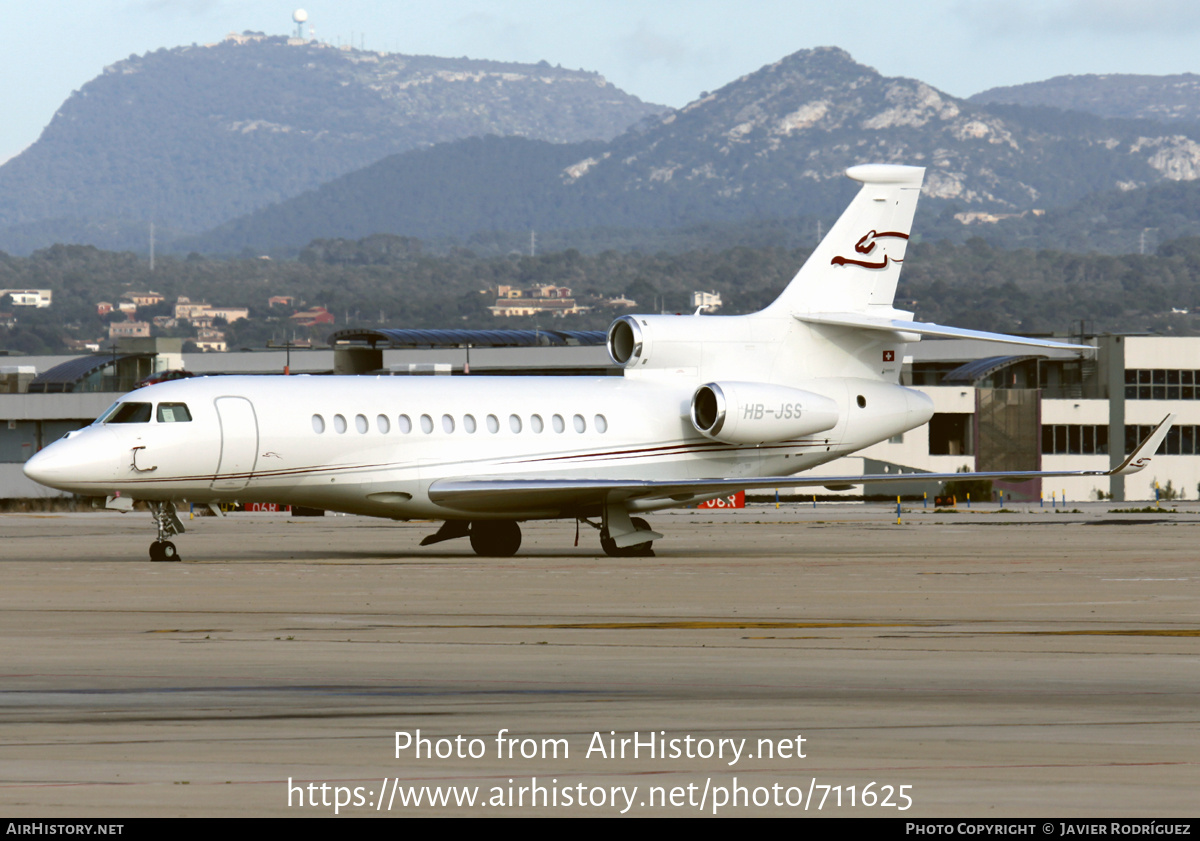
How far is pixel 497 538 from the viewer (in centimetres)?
3306

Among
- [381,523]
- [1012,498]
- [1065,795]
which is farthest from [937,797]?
[1012,498]

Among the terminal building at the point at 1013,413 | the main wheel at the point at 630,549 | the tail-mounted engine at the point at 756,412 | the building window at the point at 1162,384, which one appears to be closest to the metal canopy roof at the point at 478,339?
the terminal building at the point at 1013,413

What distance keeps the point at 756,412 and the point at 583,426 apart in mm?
3738

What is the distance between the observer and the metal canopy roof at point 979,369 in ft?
301

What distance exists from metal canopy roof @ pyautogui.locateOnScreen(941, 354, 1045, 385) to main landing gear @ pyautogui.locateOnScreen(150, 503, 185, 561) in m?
69.4

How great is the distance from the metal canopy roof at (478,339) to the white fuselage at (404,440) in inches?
2418

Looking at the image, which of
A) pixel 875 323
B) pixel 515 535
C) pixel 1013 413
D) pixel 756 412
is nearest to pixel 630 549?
pixel 515 535

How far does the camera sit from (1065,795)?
26.9ft

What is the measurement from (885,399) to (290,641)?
21970 mm

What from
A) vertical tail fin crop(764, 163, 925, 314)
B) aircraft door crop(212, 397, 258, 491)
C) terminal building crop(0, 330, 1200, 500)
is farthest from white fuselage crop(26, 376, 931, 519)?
terminal building crop(0, 330, 1200, 500)

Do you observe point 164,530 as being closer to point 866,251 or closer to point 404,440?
point 404,440

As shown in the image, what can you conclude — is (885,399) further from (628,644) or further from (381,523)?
(381,523)

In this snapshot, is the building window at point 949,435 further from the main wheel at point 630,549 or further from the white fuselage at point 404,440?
the main wheel at point 630,549

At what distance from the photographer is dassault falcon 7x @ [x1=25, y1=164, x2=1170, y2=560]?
28891 millimetres
